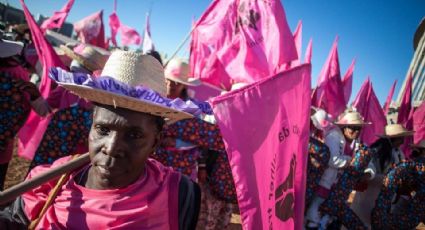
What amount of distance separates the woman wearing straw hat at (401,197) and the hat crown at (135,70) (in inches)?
171

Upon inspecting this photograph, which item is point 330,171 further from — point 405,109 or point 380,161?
point 405,109

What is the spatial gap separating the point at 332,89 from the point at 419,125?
2.10 metres

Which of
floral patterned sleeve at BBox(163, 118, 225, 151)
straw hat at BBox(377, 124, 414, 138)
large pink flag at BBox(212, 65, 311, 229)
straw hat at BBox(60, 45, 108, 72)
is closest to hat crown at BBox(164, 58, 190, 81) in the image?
straw hat at BBox(60, 45, 108, 72)

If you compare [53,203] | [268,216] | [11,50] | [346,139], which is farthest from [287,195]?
[346,139]

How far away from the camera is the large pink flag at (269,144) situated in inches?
59.6

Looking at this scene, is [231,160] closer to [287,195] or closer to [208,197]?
[287,195]

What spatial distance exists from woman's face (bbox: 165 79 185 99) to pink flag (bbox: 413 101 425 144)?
5.86m

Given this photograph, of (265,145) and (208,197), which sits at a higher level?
(265,145)

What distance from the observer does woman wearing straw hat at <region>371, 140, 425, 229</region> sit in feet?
15.3

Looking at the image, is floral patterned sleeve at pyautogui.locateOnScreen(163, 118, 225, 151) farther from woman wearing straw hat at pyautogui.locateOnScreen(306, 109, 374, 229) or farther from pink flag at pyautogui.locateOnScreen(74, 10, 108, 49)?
Answer: pink flag at pyautogui.locateOnScreen(74, 10, 108, 49)

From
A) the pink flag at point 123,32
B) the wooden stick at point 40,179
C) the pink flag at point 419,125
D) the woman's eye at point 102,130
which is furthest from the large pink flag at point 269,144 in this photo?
the pink flag at point 123,32

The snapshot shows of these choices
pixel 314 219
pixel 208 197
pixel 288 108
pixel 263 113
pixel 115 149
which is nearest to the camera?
pixel 115 149

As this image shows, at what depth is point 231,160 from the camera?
1.50 m

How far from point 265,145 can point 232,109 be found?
12.5 inches
